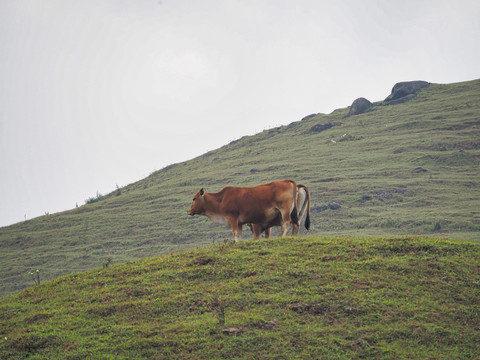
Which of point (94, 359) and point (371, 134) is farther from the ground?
point (371, 134)

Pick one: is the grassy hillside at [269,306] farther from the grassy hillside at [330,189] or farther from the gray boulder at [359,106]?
the gray boulder at [359,106]

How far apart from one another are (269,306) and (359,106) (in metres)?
68.6

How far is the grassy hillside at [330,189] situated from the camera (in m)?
38.7

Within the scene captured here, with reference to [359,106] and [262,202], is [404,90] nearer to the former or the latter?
[359,106]

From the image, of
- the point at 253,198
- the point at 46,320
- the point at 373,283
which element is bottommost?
the point at 373,283

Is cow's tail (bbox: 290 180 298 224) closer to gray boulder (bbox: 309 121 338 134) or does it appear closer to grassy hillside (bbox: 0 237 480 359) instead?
grassy hillside (bbox: 0 237 480 359)

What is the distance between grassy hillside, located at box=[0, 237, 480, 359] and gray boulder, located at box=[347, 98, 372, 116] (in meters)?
63.9

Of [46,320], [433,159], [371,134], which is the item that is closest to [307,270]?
[46,320]

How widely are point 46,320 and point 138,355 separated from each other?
2844 millimetres

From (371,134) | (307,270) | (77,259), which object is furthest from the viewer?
(371,134)

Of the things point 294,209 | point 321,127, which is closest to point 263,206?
point 294,209

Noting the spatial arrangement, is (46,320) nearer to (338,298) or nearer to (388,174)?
(338,298)

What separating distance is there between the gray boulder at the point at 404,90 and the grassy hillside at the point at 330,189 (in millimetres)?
2369

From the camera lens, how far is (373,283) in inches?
447
